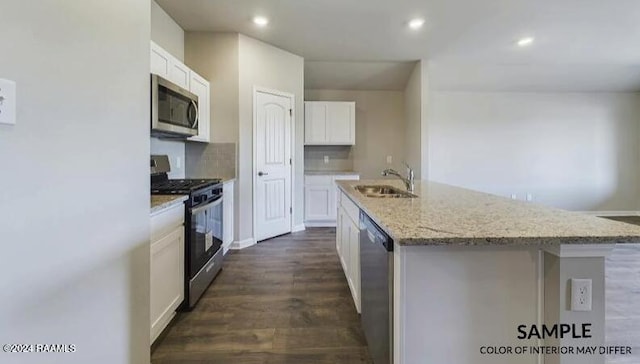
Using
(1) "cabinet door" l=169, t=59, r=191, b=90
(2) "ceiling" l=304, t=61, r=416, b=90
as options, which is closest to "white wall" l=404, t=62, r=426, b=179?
(2) "ceiling" l=304, t=61, r=416, b=90

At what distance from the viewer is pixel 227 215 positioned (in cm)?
400

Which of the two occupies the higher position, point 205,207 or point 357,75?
point 357,75

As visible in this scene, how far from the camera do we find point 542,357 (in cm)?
121

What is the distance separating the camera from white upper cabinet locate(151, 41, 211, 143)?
2.83m

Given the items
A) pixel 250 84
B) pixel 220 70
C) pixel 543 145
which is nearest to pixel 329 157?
pixel 250 84

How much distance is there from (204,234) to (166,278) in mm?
655

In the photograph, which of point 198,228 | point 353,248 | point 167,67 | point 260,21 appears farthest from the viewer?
point 260,21

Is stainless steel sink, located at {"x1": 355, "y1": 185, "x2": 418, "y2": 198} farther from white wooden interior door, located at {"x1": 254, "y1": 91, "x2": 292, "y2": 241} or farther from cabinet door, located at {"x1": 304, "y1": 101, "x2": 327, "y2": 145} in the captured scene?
cabinet door, located at {"x1": 304, "y1": 101, "x2": 327, "y2": 145}

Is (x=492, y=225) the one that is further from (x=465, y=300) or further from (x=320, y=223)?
(x=320, y=223)

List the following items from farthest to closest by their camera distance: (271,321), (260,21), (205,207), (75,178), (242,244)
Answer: (242,244), (260,21), (205,207), (271,321), (75,178)

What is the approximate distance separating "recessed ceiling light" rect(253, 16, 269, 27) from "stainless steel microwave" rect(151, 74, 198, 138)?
1.21 metres

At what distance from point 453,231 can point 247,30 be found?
3877 millimetres

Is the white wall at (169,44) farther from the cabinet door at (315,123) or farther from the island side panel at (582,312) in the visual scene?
the island side panel at (582,312)

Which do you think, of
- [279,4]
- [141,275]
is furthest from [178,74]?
[141,275]
